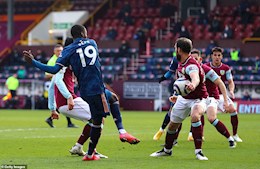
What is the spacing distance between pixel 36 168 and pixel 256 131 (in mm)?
11273

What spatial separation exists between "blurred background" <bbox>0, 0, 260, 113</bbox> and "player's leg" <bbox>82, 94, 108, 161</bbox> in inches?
986

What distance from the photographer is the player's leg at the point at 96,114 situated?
1233 cm

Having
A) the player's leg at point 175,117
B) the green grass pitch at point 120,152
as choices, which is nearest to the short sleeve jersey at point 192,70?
the player's leg at point 175,117

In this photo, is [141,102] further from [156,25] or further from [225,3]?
[225,3]

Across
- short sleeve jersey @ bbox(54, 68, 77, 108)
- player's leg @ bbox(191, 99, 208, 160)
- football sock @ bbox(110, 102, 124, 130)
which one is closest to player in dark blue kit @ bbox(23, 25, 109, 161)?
football sock @ bbox(110, 102, 124, 130)

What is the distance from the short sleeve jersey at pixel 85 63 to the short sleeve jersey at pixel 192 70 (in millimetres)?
1399

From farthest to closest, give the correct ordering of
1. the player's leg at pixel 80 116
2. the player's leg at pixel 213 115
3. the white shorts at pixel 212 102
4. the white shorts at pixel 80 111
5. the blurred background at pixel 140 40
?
the blurred background at pixel 140 40, the white shorts at pixel 212 102, the player's leg at pixel 213 115, the white shorts at pixel 80 111, the player's leg at pixel 80 116

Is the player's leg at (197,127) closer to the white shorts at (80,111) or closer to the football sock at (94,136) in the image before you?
the football sock at (94,136)

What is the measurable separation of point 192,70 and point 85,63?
1728 mm

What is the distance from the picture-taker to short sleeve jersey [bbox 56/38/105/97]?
40.4ft

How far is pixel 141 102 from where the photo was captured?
1603 inches

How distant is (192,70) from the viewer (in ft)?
40.7

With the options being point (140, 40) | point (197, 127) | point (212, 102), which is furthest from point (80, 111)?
point (140, 40)

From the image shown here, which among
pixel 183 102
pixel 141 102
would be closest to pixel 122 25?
pixel 141 102
